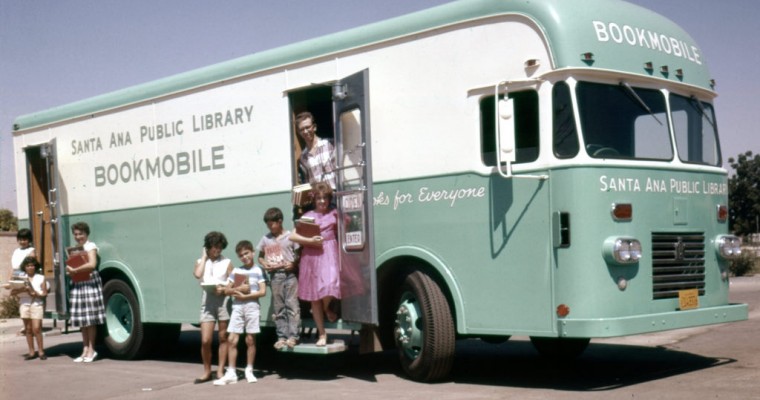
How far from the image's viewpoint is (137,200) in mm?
11977

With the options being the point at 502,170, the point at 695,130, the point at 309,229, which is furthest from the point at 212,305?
the point at 695,130

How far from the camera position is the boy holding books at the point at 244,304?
9602mm

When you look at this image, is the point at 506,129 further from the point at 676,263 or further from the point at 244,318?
the point at 244,318

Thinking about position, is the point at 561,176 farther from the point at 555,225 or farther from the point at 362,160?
the point at 362,160

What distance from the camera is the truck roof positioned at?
26.6ft

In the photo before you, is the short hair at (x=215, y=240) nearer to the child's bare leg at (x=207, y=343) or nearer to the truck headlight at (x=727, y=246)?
the child's bare leg at (x=207, y=343)

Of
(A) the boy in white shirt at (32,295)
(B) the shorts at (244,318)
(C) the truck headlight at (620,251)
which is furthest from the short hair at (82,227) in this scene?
(C) the truck headlight at (620,251)

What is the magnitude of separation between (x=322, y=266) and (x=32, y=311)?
5.21 metres

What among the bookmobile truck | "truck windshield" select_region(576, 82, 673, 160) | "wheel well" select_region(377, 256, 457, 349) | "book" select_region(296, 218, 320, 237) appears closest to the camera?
the bookmobile truck

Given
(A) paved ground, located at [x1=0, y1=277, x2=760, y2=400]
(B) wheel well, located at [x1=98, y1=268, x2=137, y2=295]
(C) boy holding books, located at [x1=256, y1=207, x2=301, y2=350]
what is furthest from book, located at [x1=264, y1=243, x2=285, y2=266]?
(B) wheel well, located at [x1=98, y1=268, x2=137, y2=295]

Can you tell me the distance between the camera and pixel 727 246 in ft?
29.5

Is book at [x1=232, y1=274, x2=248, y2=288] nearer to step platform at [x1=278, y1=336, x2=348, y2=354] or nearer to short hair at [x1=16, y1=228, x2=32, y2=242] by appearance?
step platform at [x1=278, y1=336, x2=348, y2=354]

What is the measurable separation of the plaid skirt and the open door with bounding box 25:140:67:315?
1.52ft

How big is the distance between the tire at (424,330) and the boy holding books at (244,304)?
1500mm
